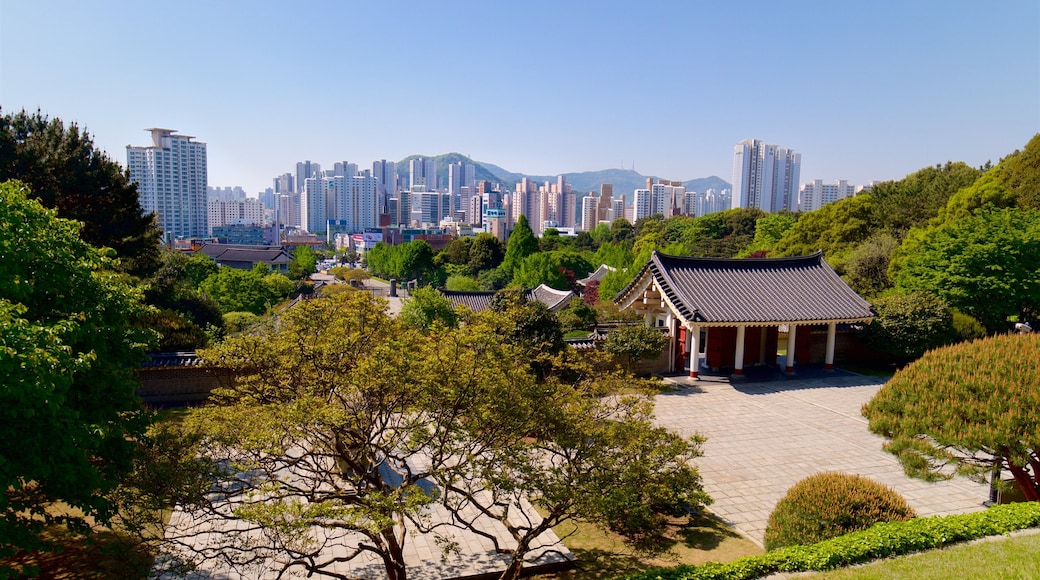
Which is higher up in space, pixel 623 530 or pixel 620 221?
pixel 620 221

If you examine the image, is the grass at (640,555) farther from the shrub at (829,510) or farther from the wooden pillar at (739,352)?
the wooden pillar at (739,352)

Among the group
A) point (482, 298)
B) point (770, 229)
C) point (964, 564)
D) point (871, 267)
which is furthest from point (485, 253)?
point (964, 564)

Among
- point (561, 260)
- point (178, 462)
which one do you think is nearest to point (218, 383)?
point (178, 462)

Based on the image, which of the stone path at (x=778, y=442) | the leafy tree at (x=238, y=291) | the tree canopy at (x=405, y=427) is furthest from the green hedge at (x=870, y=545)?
the leafy tree at (x=238, y=291)

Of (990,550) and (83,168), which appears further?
(83,168)

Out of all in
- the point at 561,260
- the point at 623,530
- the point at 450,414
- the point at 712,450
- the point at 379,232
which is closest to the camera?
the point at 450,414

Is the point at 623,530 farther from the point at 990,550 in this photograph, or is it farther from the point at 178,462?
the point at 178,462

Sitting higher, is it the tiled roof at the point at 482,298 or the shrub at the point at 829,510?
the tiled roof at the point at 482,298
